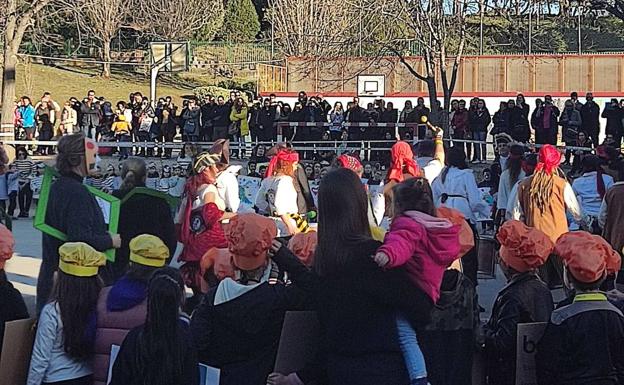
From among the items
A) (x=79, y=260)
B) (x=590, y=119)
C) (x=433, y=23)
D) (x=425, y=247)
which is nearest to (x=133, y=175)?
(x=79, y=260)

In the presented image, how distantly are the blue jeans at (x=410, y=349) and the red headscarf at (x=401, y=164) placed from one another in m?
5.00

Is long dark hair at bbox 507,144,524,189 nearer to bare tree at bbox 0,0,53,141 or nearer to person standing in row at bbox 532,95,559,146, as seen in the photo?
person standing in row at bbox 532,95,559,146

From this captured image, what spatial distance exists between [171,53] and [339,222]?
135ft

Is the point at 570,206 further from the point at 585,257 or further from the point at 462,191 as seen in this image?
the point at 585,257

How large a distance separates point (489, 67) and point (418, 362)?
144ft

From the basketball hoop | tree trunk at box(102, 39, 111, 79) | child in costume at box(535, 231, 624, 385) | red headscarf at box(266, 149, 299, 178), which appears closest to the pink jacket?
child in costume at box(535, 231, 624, 385)

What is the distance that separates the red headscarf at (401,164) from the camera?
31.7ft

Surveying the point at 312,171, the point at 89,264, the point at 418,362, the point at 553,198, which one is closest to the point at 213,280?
the point at 89,264

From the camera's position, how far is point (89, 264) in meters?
5.18

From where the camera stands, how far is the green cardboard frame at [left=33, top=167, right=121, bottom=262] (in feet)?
20.8

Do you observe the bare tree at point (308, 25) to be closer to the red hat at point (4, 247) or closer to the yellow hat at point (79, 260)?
the red hat at point (4, 247)

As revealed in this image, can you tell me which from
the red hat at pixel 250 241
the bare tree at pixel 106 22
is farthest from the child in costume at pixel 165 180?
the bare tree at pixel 106 22

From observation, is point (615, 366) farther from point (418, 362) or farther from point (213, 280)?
point (213, 280)

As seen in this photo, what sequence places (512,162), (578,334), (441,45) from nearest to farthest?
1. (578,334)
2. (512,162)
3. (441,45)
